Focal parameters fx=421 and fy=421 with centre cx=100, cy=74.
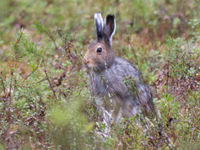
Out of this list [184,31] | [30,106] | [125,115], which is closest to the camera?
[30,106]

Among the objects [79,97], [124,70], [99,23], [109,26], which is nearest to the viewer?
[79,97]

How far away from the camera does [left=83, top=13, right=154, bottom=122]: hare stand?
6.33 metres

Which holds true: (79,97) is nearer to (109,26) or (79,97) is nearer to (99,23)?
(99,23)

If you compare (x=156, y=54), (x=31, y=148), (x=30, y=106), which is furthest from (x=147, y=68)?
(x=31, y=148)

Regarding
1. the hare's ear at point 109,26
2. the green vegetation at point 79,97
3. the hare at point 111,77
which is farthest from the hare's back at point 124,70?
the hare's ear at point 109,26

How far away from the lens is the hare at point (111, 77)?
6.33 meters

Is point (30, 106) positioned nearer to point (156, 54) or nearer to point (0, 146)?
point (0, 146)

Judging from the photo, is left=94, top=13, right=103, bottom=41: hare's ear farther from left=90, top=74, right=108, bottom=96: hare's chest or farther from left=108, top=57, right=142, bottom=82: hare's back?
left=90, top=74, right=108, bottom=96: hare's chest

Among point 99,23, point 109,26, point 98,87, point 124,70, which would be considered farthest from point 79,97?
point 109,26

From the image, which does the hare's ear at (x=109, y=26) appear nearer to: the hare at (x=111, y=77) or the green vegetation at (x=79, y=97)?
the hare at (x=111, y=77)

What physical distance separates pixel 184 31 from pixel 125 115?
11.6 ft

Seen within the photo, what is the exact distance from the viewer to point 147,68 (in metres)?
7.66

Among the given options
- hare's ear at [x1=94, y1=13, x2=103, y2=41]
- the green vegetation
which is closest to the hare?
hare's ear at [x1=94, y1=13, x2=103, y2=41]

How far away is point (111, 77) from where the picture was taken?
655cm
